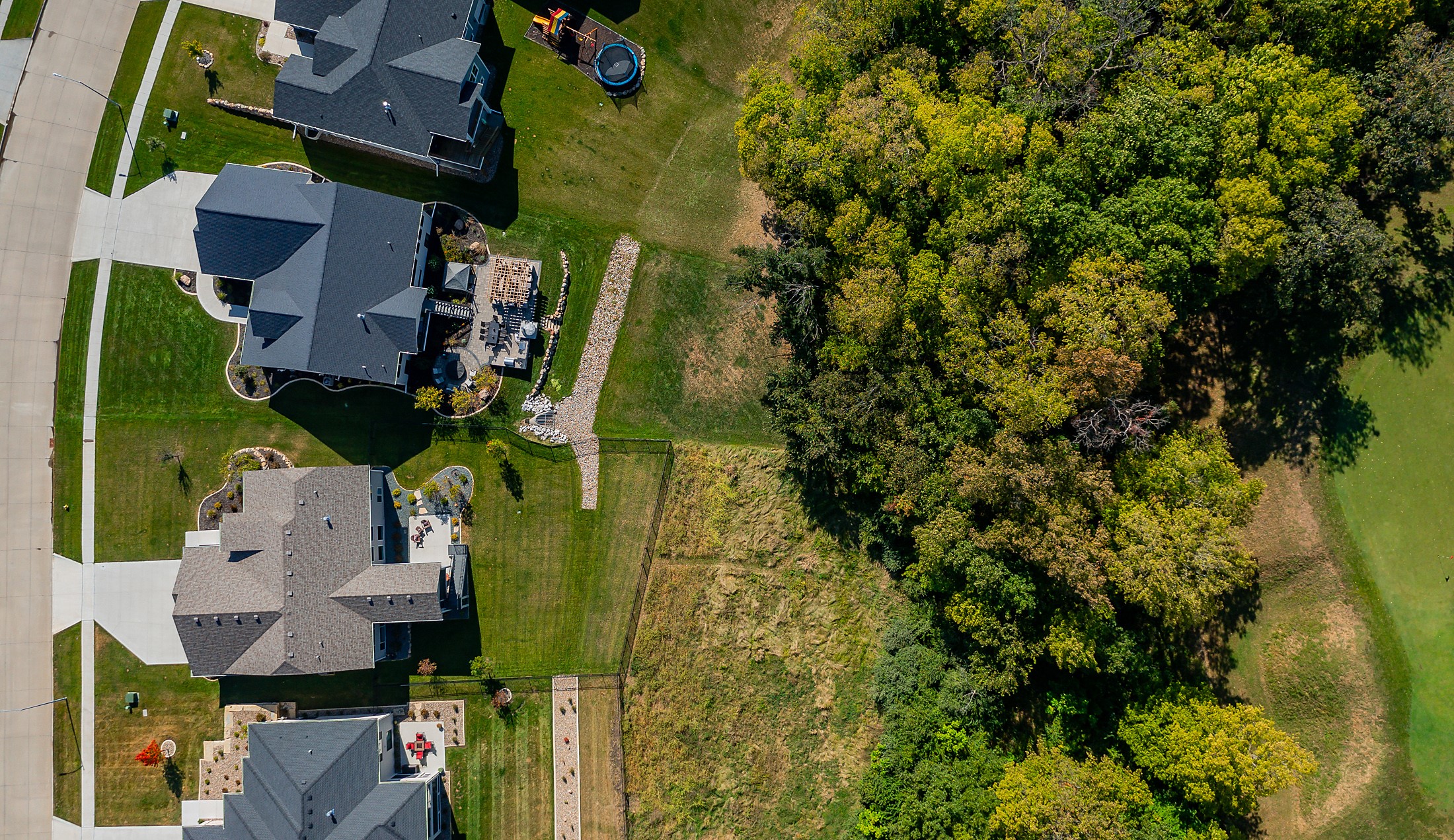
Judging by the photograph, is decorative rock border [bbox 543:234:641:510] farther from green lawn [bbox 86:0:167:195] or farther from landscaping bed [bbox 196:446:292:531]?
green lawn [bbox 86:0:167:195]

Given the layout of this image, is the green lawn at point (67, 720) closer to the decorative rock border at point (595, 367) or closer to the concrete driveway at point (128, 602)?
the concrete driveway at point (128, 602)

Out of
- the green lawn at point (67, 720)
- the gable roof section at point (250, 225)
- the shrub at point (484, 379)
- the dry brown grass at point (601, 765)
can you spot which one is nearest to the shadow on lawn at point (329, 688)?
the green lawn at point (67, 720)

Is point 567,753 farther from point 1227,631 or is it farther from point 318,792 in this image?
point 1227,631

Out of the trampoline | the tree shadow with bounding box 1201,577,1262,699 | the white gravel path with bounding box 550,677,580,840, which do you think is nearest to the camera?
the tree shadow with bounding box 1201,577,1262,699

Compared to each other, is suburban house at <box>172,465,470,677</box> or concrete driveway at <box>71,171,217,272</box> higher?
concrete driveway at <box>71,171,217,272</box>

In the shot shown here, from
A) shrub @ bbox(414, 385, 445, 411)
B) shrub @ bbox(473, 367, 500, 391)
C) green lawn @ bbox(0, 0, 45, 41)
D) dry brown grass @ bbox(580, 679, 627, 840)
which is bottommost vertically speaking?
dry brown grass @ bbox(580, 679, 627, 840)

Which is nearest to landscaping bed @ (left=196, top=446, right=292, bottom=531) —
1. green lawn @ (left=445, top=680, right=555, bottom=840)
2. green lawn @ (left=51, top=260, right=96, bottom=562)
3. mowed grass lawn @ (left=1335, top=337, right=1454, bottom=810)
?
green lawn @ (left=51, top=260, right=96, bottom=562)

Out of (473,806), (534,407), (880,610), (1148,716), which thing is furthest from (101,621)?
(1148,716)
